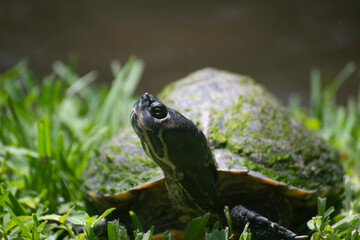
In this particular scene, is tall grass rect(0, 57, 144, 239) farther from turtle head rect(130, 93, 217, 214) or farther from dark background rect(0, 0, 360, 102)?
dark background rect(0, 0, 360, 102)

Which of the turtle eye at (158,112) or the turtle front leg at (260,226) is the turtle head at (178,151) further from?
the turtle front leg at (260,226)

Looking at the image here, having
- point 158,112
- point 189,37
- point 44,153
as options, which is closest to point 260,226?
point 158,112

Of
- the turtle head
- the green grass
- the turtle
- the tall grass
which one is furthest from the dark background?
the turtle head

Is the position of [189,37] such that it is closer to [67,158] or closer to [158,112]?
[67,158]

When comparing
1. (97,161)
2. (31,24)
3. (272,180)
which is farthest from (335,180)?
(31,24)

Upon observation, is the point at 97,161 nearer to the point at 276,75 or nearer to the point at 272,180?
the point at 272,180
